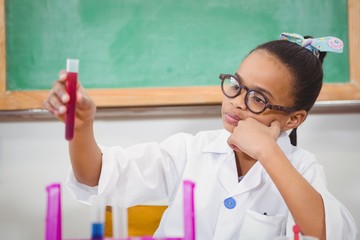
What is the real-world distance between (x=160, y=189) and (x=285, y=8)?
2.29 feet

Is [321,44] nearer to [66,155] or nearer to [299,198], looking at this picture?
[299,198]

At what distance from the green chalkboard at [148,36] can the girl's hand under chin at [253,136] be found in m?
0.40

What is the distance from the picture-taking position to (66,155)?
1.34 m

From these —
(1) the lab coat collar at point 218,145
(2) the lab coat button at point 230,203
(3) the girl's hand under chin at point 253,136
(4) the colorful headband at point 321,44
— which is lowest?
(2) the lab coat button at point 230,203

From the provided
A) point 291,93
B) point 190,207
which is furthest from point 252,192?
point 190,207

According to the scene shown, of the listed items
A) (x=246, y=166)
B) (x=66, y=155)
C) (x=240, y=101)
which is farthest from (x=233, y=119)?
(x=66, y=155)

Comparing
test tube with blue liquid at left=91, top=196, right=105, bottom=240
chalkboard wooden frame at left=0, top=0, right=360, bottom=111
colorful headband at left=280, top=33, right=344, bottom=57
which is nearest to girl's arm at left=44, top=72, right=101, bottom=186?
test tube with blue liquid at left=91, top=196, right=105, bottom=240

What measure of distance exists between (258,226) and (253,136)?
0.68 feet

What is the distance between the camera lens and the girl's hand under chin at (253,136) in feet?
2.87

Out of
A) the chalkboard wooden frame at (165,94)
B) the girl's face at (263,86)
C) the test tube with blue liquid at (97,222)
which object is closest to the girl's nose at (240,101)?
the girl's face at (263,86)

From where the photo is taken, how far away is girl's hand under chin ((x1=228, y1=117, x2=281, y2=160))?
88cm

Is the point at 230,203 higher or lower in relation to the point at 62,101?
lower

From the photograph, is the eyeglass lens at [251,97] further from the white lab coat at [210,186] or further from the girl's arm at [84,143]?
the girl's arm at [84,143]

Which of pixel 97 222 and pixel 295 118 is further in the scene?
pixel 295 118
